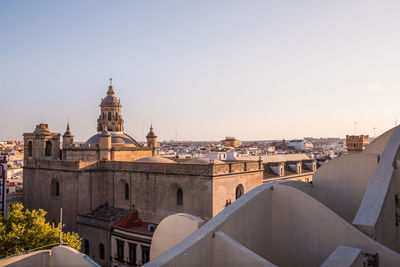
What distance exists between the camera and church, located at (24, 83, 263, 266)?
23.9m

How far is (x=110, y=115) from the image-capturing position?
3806 cm

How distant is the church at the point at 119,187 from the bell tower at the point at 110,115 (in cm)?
231

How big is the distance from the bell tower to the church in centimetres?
231

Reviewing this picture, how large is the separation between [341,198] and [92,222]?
19359mm

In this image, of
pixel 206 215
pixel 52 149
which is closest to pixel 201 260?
pixel 206 215

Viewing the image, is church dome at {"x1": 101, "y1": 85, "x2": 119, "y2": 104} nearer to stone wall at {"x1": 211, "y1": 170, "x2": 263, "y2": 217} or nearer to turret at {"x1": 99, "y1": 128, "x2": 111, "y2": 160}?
turret at {"x1": 99, "y1": 128, "x2": 111, "y2": 160}

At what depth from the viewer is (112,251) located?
2645cm

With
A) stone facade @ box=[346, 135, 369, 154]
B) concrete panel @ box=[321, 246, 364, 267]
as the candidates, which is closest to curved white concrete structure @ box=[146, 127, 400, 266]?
concrete panel @ box=[321, 246, 364, 267]

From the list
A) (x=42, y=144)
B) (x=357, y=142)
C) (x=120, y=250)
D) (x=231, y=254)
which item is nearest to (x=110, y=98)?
(x=42, y=144)

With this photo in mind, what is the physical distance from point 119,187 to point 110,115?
460 inches

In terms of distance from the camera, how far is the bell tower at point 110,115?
3769 cm

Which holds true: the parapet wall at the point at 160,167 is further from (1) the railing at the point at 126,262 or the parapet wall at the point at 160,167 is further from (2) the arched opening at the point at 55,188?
(1) the railing at the point at 126,262

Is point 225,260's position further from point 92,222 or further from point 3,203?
point 3,203

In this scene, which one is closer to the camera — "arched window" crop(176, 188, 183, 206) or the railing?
the railing
